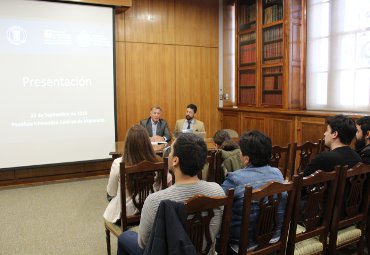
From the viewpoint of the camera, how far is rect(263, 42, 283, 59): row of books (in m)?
5.51

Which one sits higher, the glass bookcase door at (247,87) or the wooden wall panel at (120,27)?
the wooden wall panel at (120,27)

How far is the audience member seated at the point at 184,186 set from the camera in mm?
1639

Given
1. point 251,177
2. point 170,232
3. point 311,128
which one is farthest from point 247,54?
point 170,232

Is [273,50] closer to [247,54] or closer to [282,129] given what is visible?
[247,54]

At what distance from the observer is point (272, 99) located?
576 cm

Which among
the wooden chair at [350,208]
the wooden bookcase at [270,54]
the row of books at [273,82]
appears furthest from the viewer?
the row of books at [273,82]

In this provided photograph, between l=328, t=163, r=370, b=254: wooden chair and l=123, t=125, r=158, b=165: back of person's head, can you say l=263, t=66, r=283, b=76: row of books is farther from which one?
l=123, t=125, r=158, b=165: back of person's head

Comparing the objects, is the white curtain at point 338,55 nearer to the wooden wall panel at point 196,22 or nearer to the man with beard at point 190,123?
the man with beard at point 190,123

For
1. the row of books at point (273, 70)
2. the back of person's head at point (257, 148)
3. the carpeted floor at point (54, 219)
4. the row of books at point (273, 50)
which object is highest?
the row of books at point (273, 50)

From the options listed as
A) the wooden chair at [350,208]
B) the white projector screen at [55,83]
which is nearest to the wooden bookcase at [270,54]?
the white projector screen at [55,83]

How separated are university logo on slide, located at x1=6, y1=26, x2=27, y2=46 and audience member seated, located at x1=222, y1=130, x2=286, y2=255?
3.98 meters

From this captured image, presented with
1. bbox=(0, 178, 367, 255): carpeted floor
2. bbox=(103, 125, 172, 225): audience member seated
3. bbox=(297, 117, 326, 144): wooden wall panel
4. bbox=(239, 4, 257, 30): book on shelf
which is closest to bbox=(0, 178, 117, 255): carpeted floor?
bbox=(0, 178, 367, 255): carpeted floor

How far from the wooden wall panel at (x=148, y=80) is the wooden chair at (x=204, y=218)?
4.52m

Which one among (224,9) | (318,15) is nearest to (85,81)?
(224,9)
